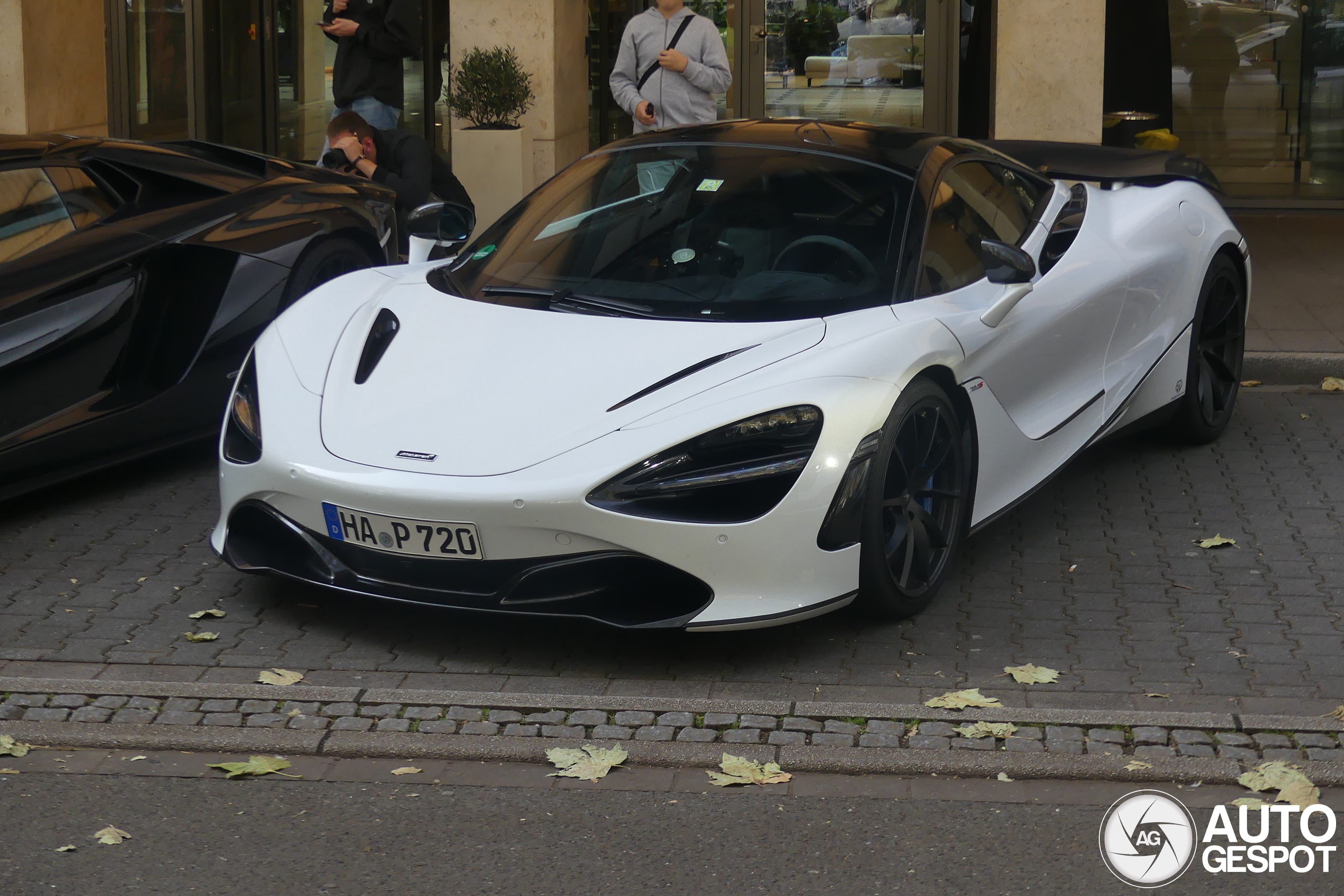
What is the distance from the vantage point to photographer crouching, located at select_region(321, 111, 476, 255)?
8.58 m

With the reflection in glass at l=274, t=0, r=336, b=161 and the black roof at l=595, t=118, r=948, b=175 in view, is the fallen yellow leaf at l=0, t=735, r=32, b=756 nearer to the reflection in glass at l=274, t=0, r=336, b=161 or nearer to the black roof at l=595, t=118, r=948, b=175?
the black roof at l=595, t=118, r=948, b=175

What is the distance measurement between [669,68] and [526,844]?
6215 mm

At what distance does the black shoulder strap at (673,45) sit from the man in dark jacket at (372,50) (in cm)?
188

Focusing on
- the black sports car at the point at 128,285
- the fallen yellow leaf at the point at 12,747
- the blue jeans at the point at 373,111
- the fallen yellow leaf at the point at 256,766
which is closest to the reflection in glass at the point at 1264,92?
the blue jeans at the point at 373,111

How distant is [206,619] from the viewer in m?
4.69

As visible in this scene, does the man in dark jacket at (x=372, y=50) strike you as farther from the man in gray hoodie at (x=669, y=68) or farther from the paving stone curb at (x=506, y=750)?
the paving stone curb at (x=506, y=750)

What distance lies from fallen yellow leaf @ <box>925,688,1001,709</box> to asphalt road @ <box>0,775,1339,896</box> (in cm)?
52

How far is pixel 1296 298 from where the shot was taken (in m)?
9.22

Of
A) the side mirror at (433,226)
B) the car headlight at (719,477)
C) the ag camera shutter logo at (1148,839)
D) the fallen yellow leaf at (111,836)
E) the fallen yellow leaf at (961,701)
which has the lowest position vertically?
the ag camera shutter logo at (1148,839)

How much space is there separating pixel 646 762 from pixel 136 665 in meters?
1.46

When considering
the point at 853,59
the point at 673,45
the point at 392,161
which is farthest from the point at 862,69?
the point at 392,161

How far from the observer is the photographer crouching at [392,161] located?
8.58 m

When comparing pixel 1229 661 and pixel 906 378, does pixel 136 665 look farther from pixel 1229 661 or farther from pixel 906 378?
pixel 1229 661

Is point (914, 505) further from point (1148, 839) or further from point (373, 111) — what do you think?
point (373, 111)
